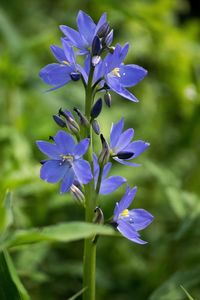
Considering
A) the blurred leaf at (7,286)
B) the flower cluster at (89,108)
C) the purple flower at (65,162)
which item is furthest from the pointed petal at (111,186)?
the blurred leaf at (7,286)

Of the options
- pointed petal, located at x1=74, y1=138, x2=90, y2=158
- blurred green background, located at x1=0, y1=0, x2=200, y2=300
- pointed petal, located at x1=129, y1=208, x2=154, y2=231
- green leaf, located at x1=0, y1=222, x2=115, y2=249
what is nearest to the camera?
green leaf, located at x1=0, y1=222, x2=115, y2=249

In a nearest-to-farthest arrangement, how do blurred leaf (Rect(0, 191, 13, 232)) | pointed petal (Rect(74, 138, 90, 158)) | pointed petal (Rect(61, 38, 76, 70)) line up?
blurred leaf (Rect(0, 191, 13, 232)), pointed petal (Rect(74, 138, 90, 158)), pointed petal (Rect(61, 38, 76, 70))

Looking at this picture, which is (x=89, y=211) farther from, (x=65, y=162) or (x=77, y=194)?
(x=65, y=162)

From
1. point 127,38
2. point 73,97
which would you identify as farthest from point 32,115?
point 127,38

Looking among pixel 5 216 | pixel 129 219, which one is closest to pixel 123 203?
pixel 129 219

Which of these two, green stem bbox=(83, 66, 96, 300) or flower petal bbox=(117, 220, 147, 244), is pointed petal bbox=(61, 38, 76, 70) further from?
flower petal bbox=(117, 220, 147, 244)

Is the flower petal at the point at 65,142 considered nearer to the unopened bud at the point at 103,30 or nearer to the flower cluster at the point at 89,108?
the flower cluster at the point at 89,108

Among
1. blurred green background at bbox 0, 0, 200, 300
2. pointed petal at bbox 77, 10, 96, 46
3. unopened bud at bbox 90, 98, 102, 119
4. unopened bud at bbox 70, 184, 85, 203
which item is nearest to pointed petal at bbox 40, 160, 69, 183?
unopened bud at bbox 70, 184, 85, 203

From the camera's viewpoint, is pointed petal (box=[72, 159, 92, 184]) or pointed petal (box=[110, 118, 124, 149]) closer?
pointed petal (box=[72, 159, 92, 184])
